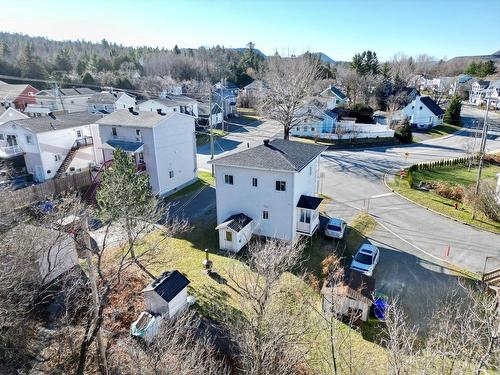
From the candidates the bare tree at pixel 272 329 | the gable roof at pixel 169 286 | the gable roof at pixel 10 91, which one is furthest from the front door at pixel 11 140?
the gable roof at pixel 10 91

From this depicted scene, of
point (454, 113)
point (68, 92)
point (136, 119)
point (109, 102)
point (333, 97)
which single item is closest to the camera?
point (136, 119)

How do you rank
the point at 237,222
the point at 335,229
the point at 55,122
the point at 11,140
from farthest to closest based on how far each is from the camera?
the point at 55,122 < the point at 11,140 < the point at 335,229 < the point at 237,222

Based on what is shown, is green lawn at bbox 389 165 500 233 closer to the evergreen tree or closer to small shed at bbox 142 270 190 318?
small shed at bbox 142 270 190 318

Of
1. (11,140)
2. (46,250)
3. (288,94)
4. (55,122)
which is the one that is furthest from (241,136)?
(46,250)

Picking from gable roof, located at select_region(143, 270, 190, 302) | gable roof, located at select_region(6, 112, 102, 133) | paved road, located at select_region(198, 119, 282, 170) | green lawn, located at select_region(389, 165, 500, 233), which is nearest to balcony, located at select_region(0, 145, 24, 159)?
gable roof, located at select_region(6, 112, 102, 133)

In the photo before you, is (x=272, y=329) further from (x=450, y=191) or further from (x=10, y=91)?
(x=10, y=91)

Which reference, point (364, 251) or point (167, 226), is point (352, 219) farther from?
point (167, 226)
